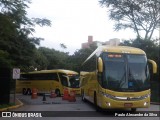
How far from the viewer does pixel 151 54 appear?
1518 inches

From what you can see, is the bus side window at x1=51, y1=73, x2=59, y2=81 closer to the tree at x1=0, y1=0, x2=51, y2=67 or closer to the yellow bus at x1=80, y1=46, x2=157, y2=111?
the tree at x1=0, y1=0, x2=51, y2=67

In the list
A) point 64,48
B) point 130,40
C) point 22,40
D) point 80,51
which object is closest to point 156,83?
point 130,40

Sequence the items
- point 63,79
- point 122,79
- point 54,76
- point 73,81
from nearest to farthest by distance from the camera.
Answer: point 122,79 → point 73,81 → point 63,79 → point 54,76

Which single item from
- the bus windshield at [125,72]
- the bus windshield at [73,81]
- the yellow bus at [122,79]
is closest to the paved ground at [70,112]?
the yellow bus at [122,79]

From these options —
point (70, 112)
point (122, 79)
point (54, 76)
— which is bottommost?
point (70, 112)

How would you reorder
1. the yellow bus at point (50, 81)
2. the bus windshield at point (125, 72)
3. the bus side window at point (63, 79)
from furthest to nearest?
the bus side window at point (63, 79) < the yellow bus at point (50, 81) < the bus windshield at point (125, 72)

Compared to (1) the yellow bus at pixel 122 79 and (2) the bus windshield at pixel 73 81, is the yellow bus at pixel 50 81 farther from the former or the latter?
(1) the yellow bus at pixel 122 79

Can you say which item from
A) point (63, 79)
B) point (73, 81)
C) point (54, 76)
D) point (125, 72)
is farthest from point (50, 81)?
point (125, 72)

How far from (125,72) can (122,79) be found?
414 mm

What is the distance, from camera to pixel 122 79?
58.2 feet

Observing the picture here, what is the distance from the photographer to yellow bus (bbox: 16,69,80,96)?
1599 inches

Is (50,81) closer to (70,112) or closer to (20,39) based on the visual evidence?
(20,39)

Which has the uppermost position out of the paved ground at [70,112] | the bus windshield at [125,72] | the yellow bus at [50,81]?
the bus windshield at [125,72]

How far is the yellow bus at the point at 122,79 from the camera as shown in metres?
17.4
